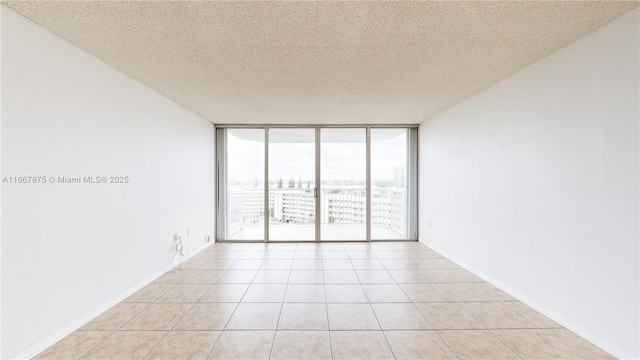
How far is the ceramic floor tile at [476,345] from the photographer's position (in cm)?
181

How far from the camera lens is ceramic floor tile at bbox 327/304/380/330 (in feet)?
7.07

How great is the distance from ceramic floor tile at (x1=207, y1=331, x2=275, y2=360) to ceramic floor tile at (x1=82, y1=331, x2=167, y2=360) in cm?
51

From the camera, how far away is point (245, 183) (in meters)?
5.14

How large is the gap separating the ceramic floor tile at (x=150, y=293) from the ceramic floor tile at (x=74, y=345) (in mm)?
551

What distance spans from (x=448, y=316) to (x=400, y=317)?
441 millimetres

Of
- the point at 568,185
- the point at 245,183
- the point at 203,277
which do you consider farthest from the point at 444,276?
the point at 245,183

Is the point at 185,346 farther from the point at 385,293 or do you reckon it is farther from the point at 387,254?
the point at 387,254

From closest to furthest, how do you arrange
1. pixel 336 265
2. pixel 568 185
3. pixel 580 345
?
pixel 580 345, pixel 568 185, pixel 336 265

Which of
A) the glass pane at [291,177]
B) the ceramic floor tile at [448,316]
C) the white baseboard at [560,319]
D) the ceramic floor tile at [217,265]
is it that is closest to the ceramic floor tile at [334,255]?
the glass pane at [291,177]

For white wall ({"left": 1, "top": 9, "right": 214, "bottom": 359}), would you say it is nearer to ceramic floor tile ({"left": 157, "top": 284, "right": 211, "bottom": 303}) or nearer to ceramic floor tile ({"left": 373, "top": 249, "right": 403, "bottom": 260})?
ceramic floor tile ({"left": 157, "top": 284, "right": 211, "bottom": 303})

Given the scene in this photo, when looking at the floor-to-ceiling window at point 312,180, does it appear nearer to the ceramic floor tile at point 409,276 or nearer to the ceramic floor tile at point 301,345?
the ceramic floor tile at point 409,276

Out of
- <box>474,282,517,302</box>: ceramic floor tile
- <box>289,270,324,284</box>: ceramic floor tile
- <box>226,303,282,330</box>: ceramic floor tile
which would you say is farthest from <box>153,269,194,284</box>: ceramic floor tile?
<box>474,282,517,302</box>: ceramic floor tile

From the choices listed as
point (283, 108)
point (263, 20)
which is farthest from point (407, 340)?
point (283, 108)

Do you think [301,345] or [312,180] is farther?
[312,180]
